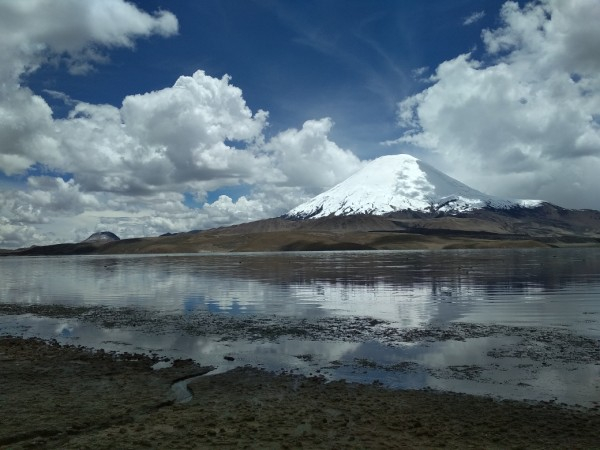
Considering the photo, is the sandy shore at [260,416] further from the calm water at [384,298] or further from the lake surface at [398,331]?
the calm water at [384,298]

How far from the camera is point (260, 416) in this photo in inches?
593

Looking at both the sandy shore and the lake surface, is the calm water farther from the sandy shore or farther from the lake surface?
the sandy shore

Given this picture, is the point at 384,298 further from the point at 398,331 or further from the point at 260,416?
the point at 260,416

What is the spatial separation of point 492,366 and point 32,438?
1745cm

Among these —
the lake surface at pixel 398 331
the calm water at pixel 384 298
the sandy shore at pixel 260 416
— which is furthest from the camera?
the calm water at pixel 384 298

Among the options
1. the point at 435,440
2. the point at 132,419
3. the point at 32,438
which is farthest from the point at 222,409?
the point at 435,440

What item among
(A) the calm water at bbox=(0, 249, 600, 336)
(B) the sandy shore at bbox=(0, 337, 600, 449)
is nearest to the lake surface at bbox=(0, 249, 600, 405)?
(A) the calm water at bbox=(0, 249, 600, 336)

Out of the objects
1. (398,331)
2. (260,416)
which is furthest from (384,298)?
(260,416)

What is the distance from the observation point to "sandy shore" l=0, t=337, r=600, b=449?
13.1m

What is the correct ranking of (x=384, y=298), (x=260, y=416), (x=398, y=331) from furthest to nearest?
(x=384, y=298) < (x=398, y=331) < (x=260, y=416)

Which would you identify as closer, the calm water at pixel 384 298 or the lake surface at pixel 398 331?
the lake surface at pixel 398 331

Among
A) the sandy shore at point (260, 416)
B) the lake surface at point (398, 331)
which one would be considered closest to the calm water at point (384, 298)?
the lake surface at point (398, 331)

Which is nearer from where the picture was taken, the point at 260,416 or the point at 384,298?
the point at 260,416

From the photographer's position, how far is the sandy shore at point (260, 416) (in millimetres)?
13125
